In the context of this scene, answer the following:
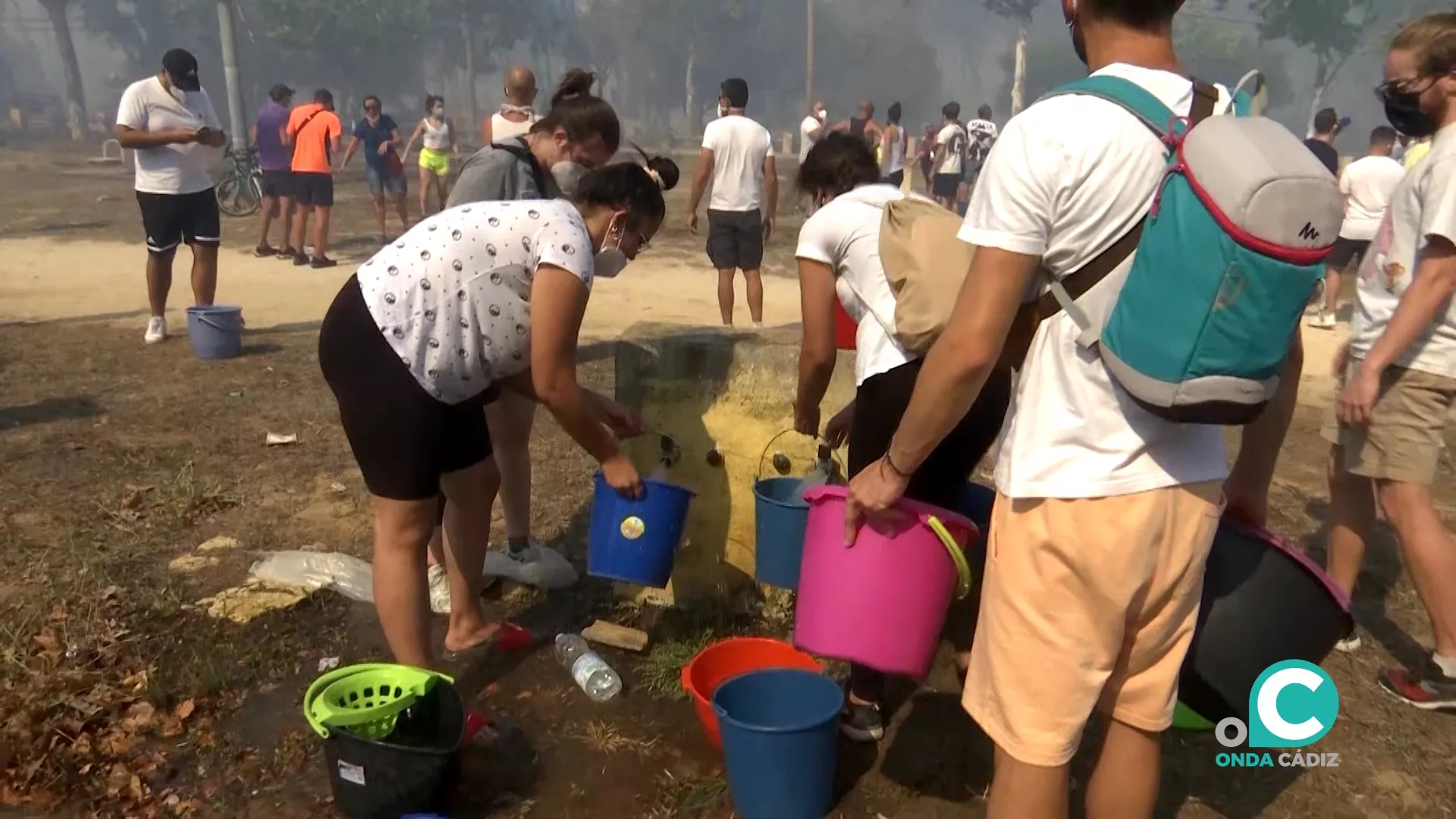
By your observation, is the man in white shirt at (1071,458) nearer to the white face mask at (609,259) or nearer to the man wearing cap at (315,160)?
the white face mask at (609,259)

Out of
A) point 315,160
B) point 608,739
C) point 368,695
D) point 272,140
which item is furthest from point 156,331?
point 608,739

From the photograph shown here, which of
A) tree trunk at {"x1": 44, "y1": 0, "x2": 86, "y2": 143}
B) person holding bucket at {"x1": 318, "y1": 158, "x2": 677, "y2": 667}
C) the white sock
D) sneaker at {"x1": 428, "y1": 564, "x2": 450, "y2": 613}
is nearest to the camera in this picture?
person holding bucket at {"x1": 318, "y1": 158, "x2": 677, "y2": 667}

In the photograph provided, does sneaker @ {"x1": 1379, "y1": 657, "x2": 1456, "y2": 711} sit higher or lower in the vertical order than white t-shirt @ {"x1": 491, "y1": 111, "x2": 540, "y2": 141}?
lower

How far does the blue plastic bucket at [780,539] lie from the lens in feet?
9.71

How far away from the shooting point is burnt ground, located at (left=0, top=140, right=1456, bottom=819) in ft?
9.20

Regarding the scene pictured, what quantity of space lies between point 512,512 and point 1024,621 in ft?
8.12

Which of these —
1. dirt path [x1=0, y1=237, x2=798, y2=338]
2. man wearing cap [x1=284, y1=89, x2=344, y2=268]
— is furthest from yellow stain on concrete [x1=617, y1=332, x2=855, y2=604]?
man wearing cap [x1=284, y1=89, x2=344, y2=268]

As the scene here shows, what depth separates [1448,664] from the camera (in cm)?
322

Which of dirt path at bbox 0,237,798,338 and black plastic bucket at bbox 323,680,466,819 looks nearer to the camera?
black plastic bucket at bbox 323,680,466,819

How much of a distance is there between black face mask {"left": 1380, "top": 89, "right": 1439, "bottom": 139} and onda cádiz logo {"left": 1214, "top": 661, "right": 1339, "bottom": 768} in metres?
1.58

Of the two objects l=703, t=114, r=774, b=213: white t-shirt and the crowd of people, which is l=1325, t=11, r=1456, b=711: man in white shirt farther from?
l=703, t=114, r=774, b=213: white t-shirt

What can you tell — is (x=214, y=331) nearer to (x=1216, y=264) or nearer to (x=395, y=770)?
(x=395, y=770)

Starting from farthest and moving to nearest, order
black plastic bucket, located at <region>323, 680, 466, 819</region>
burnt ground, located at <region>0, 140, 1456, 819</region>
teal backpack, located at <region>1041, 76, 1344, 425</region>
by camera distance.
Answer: burnt ground, located at <region>0, 140, 1456, 819</region>, black plastic bucket, located at <region>323, 680, 466, 819</region>, teal backpack, located at <region>1041, 76, 1344, 425</region>

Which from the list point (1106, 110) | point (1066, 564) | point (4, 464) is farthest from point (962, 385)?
point (4, 464)
